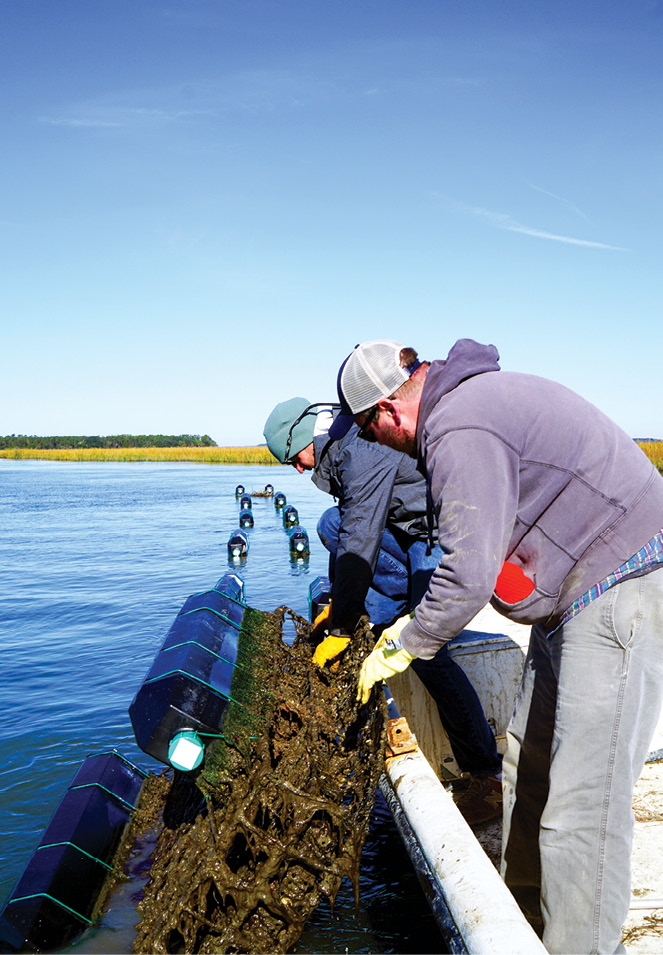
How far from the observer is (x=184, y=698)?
3123 mm

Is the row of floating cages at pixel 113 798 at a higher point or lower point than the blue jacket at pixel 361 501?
lower

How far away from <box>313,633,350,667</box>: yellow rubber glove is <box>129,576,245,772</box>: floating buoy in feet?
1.68

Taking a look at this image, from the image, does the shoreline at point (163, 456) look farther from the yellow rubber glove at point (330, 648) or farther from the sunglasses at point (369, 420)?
the sunglasses at point (369, 420)

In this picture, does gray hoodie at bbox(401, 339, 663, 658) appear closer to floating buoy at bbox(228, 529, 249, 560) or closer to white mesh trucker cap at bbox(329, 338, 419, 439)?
white mesh trucker cap at bbox(329, 338, 419, 439)

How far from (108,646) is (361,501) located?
6.02m

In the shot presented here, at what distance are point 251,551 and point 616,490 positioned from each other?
14155 millimetres

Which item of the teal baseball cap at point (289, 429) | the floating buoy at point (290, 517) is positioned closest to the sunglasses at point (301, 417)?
the teal baseball cap at point (289, 429)

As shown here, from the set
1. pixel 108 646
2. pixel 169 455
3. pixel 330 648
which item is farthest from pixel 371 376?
pixel 169 455

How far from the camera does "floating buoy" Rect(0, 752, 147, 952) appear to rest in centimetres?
325

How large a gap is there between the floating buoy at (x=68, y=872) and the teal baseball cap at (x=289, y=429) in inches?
86.5

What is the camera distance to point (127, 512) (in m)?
24.1

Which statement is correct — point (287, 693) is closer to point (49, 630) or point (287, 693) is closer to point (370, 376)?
point (370, 376)

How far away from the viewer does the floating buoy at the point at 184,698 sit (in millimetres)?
2990

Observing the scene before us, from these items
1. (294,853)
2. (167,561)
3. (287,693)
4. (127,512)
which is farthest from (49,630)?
(127,512)
